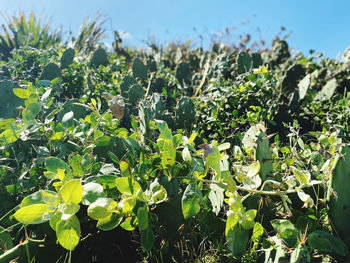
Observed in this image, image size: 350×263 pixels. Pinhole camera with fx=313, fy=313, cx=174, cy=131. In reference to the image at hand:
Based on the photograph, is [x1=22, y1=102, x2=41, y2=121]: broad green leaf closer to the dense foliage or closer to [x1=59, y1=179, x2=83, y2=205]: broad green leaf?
the dense foliage

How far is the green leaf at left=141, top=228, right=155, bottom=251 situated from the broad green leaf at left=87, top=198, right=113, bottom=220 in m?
0.14

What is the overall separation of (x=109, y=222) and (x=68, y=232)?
0.12 m

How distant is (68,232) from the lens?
839mm

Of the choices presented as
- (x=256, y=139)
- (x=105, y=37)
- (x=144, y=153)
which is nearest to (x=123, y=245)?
(x=144, y=153)

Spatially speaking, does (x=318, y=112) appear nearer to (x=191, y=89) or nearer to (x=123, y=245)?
(x=191, y=89)

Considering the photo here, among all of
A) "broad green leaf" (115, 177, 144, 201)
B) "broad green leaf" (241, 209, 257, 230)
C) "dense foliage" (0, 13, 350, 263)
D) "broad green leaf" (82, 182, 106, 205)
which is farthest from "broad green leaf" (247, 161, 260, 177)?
"broad green leaf" (82, 182, 106, 205)

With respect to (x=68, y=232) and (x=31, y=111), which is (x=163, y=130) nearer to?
(x=68, y=232)

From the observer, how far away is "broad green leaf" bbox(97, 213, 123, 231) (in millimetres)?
888

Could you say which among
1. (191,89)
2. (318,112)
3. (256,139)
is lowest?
(256,139)

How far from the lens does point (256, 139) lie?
1098 mm

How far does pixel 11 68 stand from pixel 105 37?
9.14 feet

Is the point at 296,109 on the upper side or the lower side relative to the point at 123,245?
upper

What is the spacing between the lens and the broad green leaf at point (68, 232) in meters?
0.83

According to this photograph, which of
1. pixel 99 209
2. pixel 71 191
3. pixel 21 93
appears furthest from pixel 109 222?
pixel 21 93
